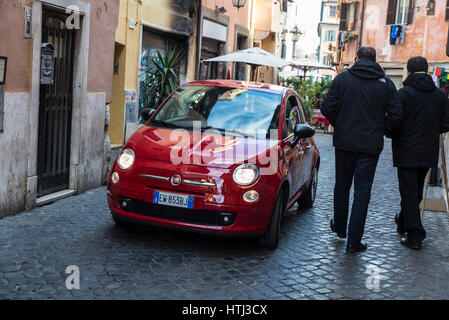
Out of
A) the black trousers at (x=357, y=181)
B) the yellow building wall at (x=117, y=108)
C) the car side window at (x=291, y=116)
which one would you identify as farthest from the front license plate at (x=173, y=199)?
the yellow building wall at (x=117, y=108)

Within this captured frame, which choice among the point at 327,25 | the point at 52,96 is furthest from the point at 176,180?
the point at 327,25

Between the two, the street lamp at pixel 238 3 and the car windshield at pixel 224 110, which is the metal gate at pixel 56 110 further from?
the street lamp at pixel 238 3

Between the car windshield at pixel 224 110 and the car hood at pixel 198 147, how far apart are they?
216mm

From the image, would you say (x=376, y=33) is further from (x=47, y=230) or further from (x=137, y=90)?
(x=47, y=230)

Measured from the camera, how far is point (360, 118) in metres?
5.77

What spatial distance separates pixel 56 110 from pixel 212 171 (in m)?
3.16

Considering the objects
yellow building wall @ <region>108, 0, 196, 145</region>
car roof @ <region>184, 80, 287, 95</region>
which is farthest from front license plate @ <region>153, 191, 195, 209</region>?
yellow building wall @ <region>108, 0, 196, 145</region>

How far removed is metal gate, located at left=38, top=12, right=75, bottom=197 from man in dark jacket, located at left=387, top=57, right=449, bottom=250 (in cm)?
415

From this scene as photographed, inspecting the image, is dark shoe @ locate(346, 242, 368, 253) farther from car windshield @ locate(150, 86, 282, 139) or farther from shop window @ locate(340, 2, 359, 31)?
shop window @ locate(340, 2, 359, 31)

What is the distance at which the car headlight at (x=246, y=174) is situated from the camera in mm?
→ 5387

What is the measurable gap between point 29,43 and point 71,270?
10.3 ft

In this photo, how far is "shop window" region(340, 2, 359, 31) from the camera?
30453 mm

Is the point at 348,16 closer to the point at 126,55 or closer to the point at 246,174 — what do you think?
the point at 126,55
